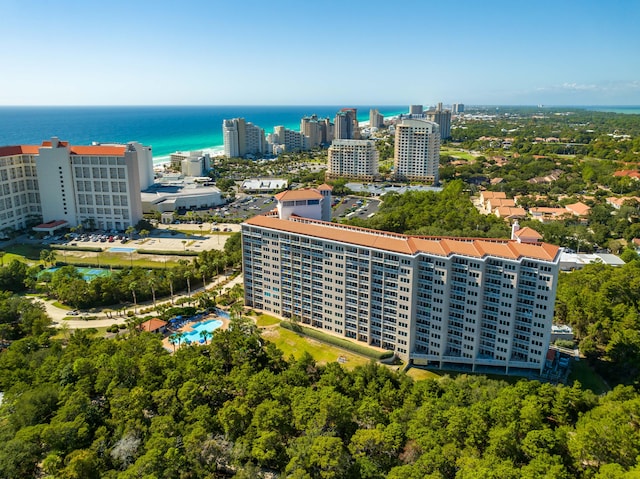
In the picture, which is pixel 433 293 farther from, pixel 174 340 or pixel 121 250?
pixel 121 250

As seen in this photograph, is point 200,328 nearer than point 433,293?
No

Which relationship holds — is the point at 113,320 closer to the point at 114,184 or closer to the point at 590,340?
the point at 114,184

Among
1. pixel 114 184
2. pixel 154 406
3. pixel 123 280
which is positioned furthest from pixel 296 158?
pixel 154 406

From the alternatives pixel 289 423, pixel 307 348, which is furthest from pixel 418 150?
pixel 289 423

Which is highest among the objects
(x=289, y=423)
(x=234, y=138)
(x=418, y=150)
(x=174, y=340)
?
(x=234, y=138)

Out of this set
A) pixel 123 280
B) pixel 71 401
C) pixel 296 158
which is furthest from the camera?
pixel 296 158

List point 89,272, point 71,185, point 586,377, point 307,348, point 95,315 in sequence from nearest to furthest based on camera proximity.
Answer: point 586,377
point 307,348
point 95,315
point 89,272
point 71,185

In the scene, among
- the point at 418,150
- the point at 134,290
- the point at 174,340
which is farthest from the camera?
the point at 418,150

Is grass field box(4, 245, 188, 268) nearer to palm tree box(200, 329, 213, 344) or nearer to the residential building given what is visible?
the residential building
